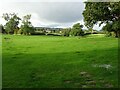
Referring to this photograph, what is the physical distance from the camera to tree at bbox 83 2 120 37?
64.3m

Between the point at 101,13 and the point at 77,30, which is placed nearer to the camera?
the point at 101,13

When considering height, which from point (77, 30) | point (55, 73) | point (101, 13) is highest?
point (101, 13)

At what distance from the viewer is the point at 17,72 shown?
25.0 meters

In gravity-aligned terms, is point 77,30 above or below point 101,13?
below

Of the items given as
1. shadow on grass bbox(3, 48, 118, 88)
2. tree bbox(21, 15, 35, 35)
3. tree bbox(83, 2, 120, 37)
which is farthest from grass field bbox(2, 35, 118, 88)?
tree bbox(21, 15, 35, 35)

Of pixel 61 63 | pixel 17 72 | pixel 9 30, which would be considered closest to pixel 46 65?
pixel 61 63

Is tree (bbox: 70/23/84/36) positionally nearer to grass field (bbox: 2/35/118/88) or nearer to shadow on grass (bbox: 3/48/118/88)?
shadow on grass (bbox: 3/48/118/88)

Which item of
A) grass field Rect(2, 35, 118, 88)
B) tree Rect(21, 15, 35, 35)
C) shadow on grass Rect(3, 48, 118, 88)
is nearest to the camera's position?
grass field Rect(2, 35, 118, 88)

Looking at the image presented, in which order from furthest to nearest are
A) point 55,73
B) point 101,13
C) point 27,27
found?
point 27,27
point 101,13
point 55,73

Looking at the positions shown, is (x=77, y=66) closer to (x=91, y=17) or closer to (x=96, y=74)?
(x=96, y=74)

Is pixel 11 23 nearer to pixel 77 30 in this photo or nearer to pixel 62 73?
pixel 77 30

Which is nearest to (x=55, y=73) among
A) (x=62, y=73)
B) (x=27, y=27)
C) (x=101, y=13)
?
(x=62, y=73)

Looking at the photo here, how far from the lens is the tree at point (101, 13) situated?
64.3 meters

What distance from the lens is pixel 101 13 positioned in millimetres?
65188
